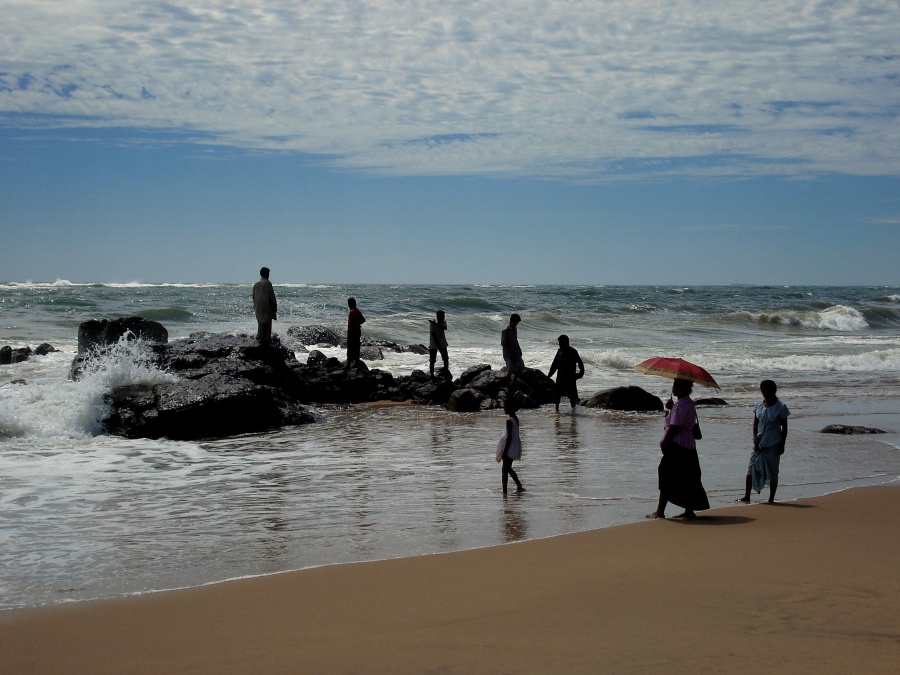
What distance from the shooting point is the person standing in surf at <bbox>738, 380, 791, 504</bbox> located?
8172mm

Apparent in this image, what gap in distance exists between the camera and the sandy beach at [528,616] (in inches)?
172

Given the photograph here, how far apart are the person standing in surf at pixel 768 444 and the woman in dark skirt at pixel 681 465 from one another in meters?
0.94

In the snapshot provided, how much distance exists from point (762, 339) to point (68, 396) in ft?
99.2

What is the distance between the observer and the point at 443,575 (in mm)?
5875

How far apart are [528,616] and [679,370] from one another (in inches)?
136

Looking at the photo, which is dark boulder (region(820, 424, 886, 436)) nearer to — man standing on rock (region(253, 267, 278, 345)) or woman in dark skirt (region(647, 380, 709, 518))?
woman in dark skirt (region(647, 380, 709, 518))

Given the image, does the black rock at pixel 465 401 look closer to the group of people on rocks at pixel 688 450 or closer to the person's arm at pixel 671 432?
the group of people on rocks at pixel 688 450

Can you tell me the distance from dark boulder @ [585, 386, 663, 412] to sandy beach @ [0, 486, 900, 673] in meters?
9.08

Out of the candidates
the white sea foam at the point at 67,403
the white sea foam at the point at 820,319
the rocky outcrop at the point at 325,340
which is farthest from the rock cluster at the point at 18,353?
the white sea foam at the point at 820,319

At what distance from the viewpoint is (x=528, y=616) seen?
4984 mm


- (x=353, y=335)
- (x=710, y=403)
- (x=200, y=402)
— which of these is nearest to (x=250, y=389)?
(x=200, y=402)

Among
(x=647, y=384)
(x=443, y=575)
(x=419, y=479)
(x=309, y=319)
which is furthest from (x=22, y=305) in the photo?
(x=443, y=575)

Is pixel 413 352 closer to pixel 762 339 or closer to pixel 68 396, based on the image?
pixel 68 396

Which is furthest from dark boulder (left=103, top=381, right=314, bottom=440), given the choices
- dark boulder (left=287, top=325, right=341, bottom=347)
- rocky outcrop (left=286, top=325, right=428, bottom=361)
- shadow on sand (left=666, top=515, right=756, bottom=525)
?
dark boulder (left=287, top=325, right=341, bottom=347)
